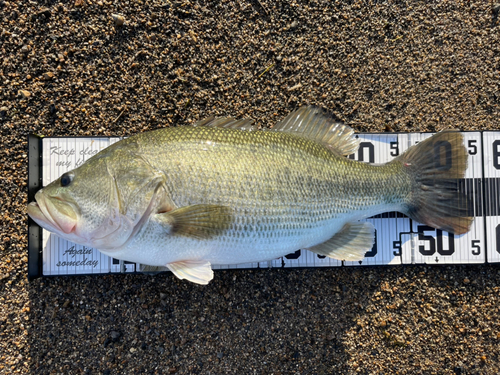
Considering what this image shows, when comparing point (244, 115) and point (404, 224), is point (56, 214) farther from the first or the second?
point (404, 224)

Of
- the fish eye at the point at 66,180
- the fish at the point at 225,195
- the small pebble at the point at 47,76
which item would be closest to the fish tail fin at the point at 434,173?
the fish at the point at 225,195

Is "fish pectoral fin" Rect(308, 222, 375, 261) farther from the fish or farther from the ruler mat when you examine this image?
the ruler mat

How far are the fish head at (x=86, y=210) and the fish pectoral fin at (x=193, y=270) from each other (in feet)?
1.12

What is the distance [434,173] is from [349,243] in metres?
0.76

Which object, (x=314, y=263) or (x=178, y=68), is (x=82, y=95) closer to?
(x=178, y=68)

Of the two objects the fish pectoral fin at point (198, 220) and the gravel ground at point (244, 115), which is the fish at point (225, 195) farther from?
the gravel ground at point (244, 115)

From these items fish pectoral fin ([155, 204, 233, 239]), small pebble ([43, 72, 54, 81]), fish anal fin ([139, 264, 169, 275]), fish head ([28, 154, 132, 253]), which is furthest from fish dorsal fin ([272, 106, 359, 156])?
small pebble ([43, 72, 54, 81])

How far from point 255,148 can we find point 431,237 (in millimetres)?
1544

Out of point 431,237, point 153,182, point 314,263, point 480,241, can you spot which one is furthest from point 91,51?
point 480,241

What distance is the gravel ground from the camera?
226cm

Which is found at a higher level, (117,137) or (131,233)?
(117,137)

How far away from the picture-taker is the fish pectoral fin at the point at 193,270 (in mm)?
1850

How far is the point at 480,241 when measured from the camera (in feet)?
7.72

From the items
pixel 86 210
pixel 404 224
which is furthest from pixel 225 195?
pixel 404 224
